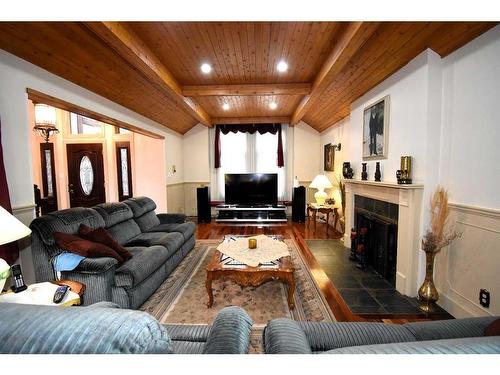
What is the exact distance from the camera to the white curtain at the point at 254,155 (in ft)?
21.4

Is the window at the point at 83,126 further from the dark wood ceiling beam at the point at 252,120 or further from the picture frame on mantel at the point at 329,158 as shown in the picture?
the picture frame on mantel at the point at 329,158

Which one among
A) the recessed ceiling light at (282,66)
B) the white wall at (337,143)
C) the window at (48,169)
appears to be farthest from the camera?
the window at (48,169)

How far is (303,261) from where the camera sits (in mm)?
3324

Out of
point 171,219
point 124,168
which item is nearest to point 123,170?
point 124,168

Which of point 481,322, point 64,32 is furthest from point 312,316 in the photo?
point 64,32

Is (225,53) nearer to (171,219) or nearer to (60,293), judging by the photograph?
(171,219)

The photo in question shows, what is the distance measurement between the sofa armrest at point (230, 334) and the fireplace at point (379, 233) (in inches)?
92.3

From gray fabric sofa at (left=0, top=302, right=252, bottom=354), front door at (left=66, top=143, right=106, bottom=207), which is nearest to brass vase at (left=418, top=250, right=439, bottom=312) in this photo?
gray fabric sofa at (left=0, top=302, right=252, bottom=354)

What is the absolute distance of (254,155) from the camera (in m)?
6.55

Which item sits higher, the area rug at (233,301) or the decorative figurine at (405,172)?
the decorative figurine at (405,172)

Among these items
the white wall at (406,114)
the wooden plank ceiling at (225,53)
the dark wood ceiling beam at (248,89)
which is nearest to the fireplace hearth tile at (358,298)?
the white wall at (406,114)

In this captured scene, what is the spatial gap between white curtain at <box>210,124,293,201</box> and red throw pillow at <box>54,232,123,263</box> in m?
4.63

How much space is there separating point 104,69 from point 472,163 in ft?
13.0
